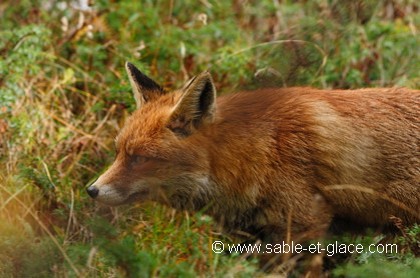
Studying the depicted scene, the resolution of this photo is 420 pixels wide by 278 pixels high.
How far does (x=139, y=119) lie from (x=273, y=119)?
3.26ft

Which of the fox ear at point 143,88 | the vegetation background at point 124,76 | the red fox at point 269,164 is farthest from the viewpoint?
the fox ear at point 143,88

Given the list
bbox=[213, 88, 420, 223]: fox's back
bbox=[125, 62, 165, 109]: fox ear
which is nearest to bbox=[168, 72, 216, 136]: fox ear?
bbox=[213, 88, 420, 223]: fox's back

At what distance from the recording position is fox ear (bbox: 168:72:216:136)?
5566 millimetres

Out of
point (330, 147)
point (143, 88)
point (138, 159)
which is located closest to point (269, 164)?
point (330, 147)

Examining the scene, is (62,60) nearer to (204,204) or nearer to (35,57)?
(35,57)

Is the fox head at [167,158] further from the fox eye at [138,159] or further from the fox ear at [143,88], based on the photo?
the fox ear at [143,88]

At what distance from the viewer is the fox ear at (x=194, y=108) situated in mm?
5566

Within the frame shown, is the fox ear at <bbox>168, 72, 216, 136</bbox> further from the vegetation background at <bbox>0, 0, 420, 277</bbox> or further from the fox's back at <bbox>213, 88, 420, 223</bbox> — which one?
the vegetation background at <bbox>0, 0, 420, 277</bbox>

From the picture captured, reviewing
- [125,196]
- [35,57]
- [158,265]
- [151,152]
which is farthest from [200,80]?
[35,57]

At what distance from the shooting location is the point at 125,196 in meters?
5.59

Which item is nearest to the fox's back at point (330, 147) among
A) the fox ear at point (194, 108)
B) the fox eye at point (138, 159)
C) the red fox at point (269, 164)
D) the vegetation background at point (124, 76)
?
the red fox at point (269, 164)

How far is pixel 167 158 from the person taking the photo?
562 cm

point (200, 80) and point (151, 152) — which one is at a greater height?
point (200, 80)

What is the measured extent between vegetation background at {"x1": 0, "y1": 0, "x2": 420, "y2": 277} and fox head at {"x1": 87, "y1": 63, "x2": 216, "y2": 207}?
38cm
